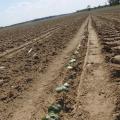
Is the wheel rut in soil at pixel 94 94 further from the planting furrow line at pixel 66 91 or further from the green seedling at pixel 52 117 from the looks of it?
the green seedling at pixel 52 117

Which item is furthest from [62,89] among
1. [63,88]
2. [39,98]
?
[39,98]

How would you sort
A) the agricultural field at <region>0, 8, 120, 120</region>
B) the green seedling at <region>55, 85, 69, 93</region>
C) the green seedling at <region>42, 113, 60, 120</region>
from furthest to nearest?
the green seedling at <region>55, 85, 69, 93</region>, the agricultural field at <region>0, 8, 120, 120</region>, the green seedling at <region>42, 113, 60, 120</region>

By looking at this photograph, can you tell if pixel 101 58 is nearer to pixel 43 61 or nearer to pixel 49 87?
pixel 43 61

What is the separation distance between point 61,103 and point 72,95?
50 centimetres

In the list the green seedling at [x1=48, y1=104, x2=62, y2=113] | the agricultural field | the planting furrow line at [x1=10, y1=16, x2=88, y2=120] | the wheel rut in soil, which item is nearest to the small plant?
the agricultural field

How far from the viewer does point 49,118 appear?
5.45m

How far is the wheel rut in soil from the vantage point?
5609 mm

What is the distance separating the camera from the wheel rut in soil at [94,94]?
221 inches

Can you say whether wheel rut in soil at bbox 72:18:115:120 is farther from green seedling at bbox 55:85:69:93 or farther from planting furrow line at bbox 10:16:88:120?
planting furrow line at bbox 10:16:88:120

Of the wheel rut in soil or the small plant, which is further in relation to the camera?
the small plant

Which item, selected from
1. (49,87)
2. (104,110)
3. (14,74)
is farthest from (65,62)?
(104,110)

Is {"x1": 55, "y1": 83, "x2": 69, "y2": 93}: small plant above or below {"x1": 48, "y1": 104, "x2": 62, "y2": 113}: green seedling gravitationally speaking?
below

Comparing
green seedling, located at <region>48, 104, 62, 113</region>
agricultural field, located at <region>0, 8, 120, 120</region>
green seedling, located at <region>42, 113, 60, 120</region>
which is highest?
green seedling, located at <region>42, 113, 60, 120</region>

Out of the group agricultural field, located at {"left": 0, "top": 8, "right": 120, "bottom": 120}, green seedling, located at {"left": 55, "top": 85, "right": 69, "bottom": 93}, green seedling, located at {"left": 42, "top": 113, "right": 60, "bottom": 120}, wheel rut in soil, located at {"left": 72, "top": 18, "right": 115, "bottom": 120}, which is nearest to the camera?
green seedling, located at {"left": 42, "top": 113, "right": 60, "bottom": 120}
